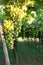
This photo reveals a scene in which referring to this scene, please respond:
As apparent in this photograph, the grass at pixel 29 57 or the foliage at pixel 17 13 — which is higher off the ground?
the foliage at pixel 17 13

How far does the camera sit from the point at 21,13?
230cm

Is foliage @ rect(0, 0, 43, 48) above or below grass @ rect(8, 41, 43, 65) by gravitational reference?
above

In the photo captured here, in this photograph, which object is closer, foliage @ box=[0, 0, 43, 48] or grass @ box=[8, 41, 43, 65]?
foliage @ box=[0, 0, 43, 48]

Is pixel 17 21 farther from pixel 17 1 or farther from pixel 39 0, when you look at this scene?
pixel 39 0

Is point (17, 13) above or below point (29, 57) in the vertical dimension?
above

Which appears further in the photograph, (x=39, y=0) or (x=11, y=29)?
(x=11, y=29)

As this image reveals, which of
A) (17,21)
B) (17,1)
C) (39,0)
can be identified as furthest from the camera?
(17,21)

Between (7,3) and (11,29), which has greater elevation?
(7,3)

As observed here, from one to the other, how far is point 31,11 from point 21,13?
0.81 feet

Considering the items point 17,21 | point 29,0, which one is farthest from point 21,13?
point 29,0

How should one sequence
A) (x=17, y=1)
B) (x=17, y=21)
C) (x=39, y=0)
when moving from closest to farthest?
(x=39, y=0)
(x=17, y=1)
(x=17, y=21)

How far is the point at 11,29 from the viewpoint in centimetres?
245

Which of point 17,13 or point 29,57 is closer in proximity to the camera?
point 17,13

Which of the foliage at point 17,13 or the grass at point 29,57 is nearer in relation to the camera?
the foliage at point 17,13
